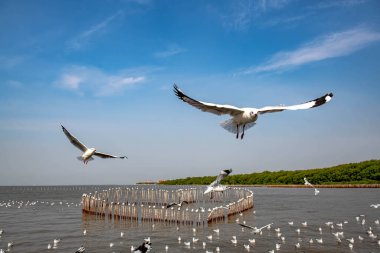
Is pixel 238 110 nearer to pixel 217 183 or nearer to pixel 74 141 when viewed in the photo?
pixel 217 183

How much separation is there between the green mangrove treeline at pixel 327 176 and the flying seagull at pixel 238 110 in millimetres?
65166

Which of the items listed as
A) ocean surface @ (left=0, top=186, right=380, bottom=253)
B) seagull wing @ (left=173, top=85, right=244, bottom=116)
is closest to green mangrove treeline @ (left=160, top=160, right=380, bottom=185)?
ocean surface @ (left=0, top=186, right=380, bottom=253)

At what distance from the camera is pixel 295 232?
23.0 m

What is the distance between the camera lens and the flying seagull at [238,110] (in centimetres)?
1003

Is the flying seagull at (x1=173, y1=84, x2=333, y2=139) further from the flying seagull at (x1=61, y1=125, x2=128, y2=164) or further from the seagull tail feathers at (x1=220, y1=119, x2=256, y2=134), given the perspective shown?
the flying seagull at (x1=61, y1=125, x2=128, y2=164)

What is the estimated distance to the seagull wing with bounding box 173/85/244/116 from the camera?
9961mm

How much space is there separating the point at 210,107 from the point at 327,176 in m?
73.5

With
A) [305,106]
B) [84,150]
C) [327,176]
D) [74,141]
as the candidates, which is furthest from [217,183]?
[327,176]

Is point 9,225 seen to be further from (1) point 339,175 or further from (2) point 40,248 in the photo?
(1) point 339,175

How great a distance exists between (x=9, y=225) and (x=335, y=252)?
2368cm

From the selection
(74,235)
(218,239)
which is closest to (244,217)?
(218,239)

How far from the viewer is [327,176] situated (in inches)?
3059

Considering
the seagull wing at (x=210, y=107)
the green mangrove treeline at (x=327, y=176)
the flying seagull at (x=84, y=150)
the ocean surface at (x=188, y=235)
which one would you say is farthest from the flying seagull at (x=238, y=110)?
the green mangrove treeline at (x=327, y=176)

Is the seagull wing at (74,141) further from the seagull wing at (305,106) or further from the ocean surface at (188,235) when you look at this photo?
the seagull wing at (305,106)
